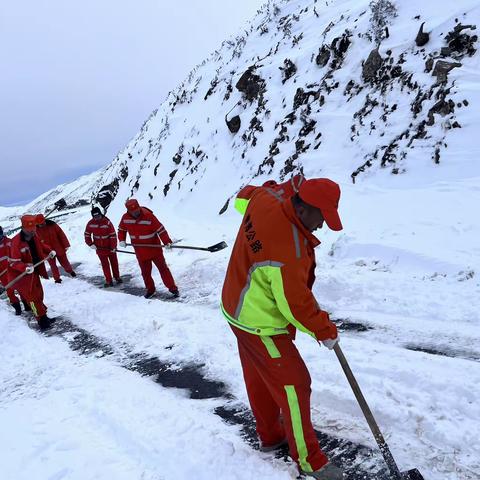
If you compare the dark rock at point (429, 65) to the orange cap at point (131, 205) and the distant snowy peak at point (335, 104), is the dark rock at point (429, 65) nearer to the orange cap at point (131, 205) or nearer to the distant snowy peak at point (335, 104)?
the distant snowy peak at point (335, 104)

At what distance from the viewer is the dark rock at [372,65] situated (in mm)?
12242

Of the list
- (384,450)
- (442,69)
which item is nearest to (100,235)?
(384,450)

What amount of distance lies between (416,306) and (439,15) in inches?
382

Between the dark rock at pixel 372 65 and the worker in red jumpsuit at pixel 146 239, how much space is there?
25.4 feet

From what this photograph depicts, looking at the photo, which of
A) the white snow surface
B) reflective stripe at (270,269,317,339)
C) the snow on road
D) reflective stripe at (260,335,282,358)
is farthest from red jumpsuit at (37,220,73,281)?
reflective stripe at (270,269,317,339)

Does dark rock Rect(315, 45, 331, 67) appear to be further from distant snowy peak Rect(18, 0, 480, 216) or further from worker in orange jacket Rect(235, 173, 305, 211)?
worker in orange jacket Rect(235, 173, 305, 211)

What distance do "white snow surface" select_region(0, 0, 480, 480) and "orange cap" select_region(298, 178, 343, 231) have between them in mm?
1894

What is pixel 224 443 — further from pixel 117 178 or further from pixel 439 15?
pixel 117 178

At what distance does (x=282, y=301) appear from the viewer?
8.89ft

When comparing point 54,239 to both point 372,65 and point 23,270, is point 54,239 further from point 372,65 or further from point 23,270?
point 372,65

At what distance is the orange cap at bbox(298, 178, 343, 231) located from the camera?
8.25 feet

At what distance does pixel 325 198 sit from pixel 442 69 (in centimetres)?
980

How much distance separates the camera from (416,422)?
138 inches

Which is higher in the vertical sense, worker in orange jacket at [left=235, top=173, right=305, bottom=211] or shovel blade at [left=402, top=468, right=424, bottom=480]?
worker in orange jacket at [left=235, top=173, right=305, bottom=211]
